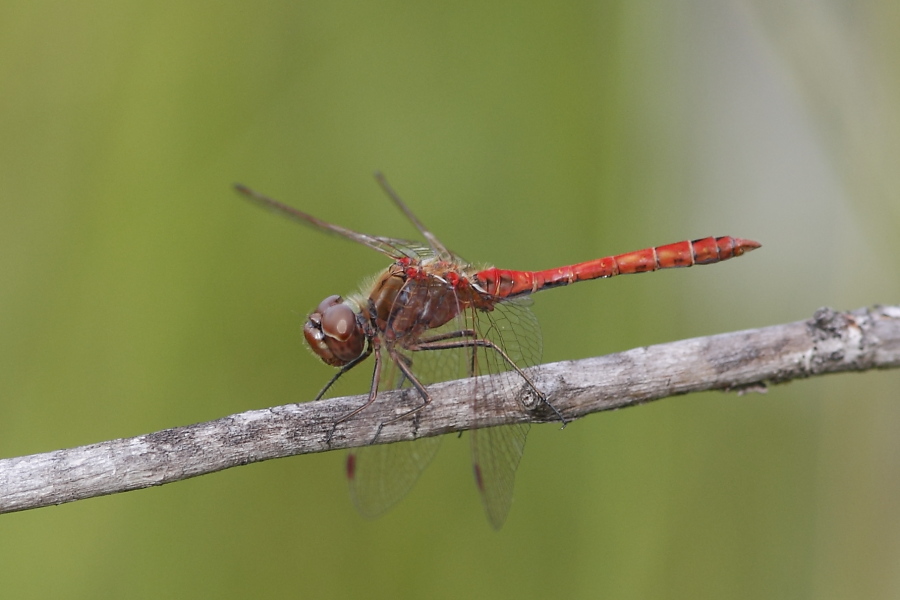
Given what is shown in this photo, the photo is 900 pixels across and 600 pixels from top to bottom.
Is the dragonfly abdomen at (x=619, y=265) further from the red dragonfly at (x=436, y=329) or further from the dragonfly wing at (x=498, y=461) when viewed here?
the dragonfly wing at (x=498, y=461)

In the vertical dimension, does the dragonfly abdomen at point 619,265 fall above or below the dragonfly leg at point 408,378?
above

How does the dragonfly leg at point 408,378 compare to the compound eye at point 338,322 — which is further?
the compound eye at point 338,322

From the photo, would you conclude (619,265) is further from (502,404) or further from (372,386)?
(372,386)

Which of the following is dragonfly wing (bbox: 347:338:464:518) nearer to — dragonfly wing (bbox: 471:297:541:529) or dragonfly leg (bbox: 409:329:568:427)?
dragonfly leg (bbox: 409:329:568:427)

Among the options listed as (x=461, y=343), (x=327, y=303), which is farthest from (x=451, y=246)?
(x=327, y=303)

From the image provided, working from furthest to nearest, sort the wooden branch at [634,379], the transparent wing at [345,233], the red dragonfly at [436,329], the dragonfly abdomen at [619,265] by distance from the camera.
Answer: the dragonfly abdomen at [619,265], the red dragonfly at [436,329], the transparent wing at [345,233], the wooden branch at [634,379]

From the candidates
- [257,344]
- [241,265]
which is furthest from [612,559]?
[241,265]

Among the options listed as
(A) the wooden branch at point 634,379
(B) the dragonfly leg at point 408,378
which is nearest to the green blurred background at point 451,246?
(B) the dragonfly leg at point 408,378

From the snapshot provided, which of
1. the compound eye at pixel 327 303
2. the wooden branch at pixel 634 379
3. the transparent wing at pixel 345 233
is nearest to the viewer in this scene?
the wooden branch at pixel 634 379

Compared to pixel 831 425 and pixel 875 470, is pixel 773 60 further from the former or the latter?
pixel 875 470
